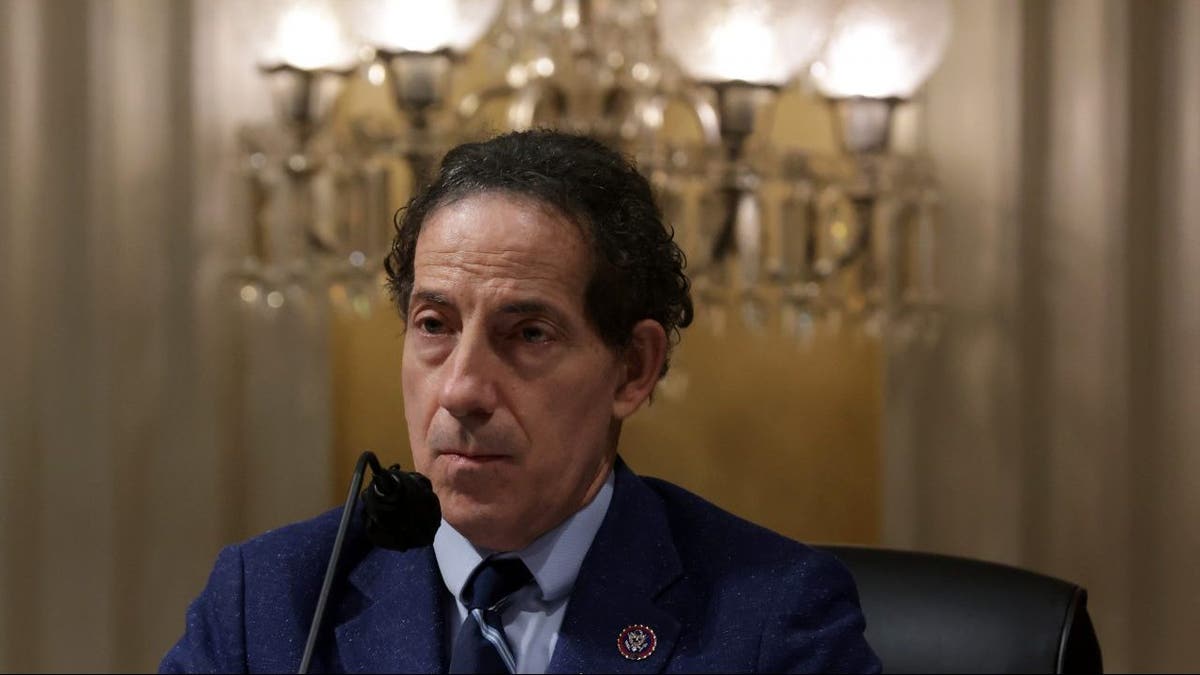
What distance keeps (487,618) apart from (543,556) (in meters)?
0.10

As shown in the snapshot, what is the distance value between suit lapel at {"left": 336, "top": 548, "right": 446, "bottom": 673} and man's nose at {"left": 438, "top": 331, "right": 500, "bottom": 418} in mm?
246

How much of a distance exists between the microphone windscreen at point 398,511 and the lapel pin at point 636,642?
40cm

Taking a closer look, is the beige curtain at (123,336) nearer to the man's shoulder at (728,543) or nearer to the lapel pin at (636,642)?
the man's shoulder at (728,543)

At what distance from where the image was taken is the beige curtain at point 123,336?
3.06 meters

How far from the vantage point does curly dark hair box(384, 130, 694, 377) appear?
75.1 inches

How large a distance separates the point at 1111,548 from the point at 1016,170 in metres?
0.82

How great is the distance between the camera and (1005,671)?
84.4 inches

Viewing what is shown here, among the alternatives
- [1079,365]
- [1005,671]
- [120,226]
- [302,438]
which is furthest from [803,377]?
[1005,671]

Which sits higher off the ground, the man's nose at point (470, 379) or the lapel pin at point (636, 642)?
the man's nose at point (470, 379)

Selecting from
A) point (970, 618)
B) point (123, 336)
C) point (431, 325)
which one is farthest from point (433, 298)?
point (123, 336)

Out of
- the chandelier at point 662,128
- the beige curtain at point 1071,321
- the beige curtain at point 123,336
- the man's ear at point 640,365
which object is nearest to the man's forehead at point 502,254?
the man's ear at point 640,365

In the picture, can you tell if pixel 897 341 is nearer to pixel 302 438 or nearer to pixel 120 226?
pixel 302 438

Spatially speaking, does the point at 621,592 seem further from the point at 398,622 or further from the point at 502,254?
the point at 502,254

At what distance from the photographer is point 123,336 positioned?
10.4 feet
